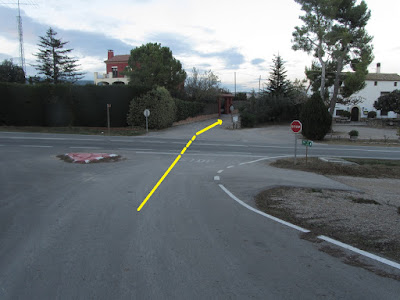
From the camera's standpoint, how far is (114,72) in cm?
5672

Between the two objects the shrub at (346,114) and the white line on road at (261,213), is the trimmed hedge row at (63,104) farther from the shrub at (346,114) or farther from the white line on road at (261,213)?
the shrub at (346,114)

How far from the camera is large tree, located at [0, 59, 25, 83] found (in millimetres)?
47844

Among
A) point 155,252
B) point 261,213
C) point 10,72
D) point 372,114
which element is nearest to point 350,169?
point 261,213

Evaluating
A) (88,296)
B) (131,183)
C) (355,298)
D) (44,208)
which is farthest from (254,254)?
(131,183)

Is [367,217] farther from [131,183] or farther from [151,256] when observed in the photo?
[131,183]

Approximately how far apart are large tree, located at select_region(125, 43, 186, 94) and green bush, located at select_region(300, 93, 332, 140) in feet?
63.2

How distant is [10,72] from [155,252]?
5397 cm

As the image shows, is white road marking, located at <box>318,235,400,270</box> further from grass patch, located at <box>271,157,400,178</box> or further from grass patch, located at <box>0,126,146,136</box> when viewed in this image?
grass patch, located at <box>0,126,146,136</box>

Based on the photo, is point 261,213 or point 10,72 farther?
point 10,72

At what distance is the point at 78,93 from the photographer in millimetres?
32500

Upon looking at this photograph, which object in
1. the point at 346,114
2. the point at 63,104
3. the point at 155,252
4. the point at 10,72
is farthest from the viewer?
the point at 346,114

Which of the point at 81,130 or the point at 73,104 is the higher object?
the point at 73,104

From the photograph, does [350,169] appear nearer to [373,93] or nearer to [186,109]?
[186,109]

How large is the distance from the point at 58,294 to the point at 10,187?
6490 mm
